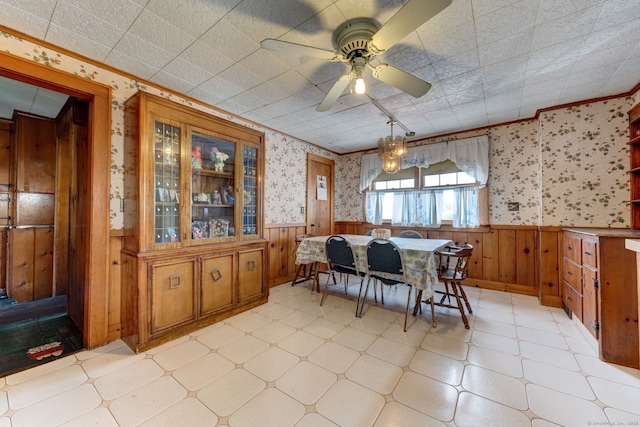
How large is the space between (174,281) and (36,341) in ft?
4.32

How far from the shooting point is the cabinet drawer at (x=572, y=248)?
2.44m

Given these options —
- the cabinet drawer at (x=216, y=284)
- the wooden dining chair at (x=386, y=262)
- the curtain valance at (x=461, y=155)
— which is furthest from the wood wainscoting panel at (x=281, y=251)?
the curtain valance at (x=461, y=155)

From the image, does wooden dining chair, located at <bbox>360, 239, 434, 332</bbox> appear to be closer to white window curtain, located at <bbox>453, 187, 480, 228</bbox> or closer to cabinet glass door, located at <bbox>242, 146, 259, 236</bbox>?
cabinet glass door, located at <bbox>242, 146, 259, 236</bbox>

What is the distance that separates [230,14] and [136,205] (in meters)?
1.66

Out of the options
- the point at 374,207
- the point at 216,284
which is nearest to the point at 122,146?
the point at 216,284

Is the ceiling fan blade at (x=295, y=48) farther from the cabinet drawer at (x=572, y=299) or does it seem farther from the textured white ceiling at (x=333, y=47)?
the cabinet drawer at (x=572, y=299)

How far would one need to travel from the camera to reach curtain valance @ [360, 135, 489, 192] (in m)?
3.73

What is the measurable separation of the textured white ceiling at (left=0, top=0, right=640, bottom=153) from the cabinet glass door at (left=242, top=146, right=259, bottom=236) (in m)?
0.62

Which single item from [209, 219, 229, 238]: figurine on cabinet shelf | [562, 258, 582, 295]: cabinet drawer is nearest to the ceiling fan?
[209, 219, 229, 238]: figurine on cabinet shelf

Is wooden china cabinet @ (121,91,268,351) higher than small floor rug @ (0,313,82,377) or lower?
higher

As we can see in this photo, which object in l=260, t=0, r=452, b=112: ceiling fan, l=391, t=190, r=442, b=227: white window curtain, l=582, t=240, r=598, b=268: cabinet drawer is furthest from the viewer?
l=391, t=190, r=442, b=227: white window curtain

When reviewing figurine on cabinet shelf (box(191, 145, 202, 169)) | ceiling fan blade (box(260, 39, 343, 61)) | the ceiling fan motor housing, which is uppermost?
the ceiling fan motor housing

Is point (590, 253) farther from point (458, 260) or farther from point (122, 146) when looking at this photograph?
point (122, 146)

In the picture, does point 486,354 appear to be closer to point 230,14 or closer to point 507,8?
point 507,8
